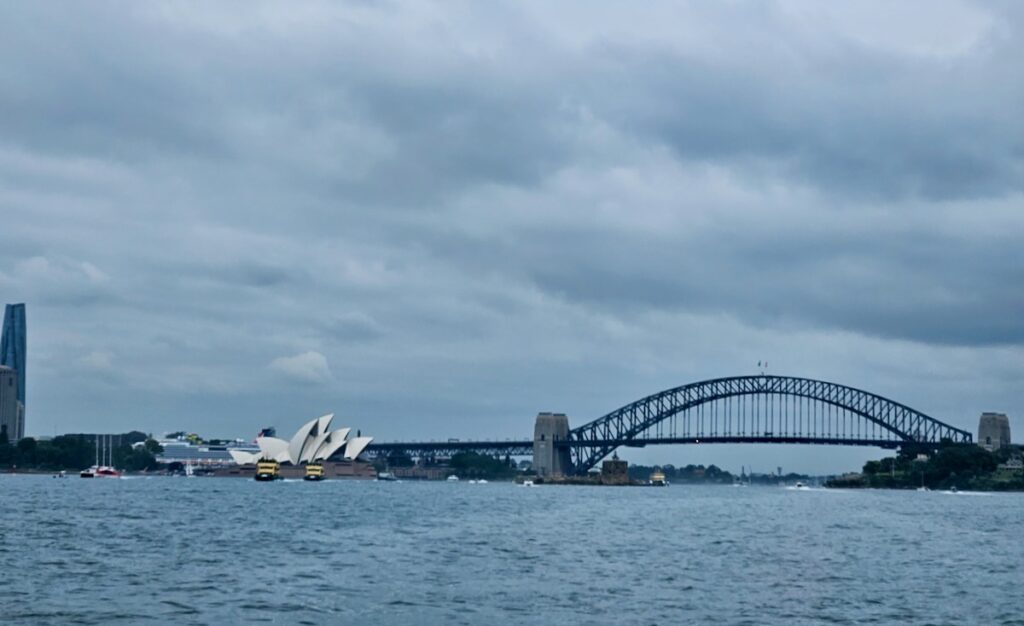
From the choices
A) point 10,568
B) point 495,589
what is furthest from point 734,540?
point 10,568

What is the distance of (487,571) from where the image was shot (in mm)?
43281

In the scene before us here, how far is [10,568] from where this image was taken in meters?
40.9

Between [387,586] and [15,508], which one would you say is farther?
[15,508]

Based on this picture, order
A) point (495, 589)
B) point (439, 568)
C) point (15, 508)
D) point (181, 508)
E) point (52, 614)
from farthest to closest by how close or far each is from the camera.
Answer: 1. point (181, 508)
2. point (15, 508)
3. point (439, 568)
4. point (495, 589)
5. point (52, 614)

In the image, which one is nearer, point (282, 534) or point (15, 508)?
Answer: point (282, 534)

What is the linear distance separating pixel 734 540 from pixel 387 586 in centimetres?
2707

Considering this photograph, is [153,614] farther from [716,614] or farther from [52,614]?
[716,614]

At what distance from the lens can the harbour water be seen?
3362cm

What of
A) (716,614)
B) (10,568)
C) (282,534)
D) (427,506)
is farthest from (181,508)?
(716,614)

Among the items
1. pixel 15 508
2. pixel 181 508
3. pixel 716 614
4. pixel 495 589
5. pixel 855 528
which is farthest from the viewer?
pixel 181 508

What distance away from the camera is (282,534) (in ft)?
193

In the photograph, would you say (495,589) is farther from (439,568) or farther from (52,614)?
(52,614)

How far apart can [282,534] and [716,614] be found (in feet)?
95.7

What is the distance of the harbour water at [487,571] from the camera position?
33.6 meters
